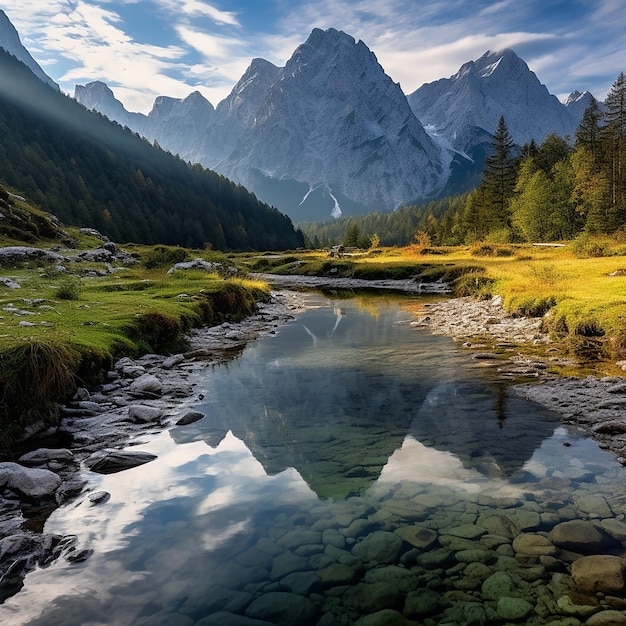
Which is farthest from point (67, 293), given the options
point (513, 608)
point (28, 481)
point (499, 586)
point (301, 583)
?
point (513, 608)

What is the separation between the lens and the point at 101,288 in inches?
1139

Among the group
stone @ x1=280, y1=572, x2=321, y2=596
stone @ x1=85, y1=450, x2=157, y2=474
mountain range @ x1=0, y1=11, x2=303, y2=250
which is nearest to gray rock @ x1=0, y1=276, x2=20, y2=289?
stone @ x1=85, y1=450, x2=157, y2=474

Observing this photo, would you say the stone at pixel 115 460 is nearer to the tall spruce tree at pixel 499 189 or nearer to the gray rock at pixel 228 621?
the gray rock at pixel 228 621

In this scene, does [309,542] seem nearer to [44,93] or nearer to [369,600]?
[369,600]

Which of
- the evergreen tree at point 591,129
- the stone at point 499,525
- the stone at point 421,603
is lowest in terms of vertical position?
the stone at point 421,603

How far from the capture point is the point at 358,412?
1249 cm

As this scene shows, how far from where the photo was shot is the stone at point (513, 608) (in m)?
5.33

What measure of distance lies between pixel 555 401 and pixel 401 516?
7328 mm

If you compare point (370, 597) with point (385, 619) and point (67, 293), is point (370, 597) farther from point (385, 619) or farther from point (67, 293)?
point (67, 293)

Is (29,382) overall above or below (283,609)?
above

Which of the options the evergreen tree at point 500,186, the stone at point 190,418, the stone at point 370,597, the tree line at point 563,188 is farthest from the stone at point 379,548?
the evergreen tree at point 500,186

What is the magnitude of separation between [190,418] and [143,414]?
1270 mm

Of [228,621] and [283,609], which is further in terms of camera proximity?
[283,609]

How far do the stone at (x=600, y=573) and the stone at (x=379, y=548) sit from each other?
2390 millimetres
